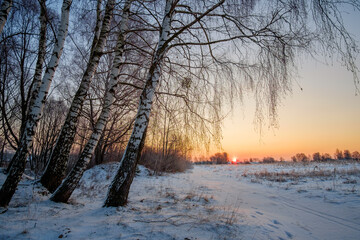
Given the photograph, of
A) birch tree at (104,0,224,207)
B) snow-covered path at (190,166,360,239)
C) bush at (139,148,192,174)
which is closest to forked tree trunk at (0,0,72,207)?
birch tree at (104,0,224,207)

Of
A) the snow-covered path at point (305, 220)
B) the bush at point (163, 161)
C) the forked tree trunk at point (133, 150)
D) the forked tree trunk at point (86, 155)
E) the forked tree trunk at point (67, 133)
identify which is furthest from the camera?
the bush at point (163, 161)

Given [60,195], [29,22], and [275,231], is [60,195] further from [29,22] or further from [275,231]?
[29,22]

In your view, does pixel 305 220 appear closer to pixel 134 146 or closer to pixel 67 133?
pixel 134 146

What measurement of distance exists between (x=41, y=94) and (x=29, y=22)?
17.2 feet

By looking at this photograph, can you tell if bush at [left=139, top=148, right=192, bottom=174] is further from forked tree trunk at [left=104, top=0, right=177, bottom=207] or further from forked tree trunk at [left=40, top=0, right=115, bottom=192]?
forked tree trunk at [left=104, top=0, right=177, bottom=207]

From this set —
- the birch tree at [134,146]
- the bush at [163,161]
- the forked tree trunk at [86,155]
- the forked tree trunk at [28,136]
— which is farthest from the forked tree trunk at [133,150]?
the bush at [163,161]

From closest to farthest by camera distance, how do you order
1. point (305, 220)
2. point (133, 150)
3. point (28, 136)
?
point (28, 136) → point (133, 150) → point (305, 220)

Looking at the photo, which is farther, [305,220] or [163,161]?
[163,161]

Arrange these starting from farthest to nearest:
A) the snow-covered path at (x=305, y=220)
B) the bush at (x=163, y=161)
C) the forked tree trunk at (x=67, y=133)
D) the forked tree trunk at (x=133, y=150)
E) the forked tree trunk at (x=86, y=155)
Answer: the bush at (x=163, y=161) < the forked tree trunk at (x=67, y=133) < the forked tree trunk at (x=86, y=155) < the forked tree trunk at (x=133, y=150) < the snow-covered path at (x=305, y=220)

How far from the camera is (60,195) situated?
3.29 metres

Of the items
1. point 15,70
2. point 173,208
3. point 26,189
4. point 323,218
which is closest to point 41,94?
point 26,189

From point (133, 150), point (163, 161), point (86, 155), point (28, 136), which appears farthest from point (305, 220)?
point (163, 161)

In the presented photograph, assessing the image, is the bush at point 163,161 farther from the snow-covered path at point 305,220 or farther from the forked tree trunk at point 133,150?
the forked tree trunk at point 133,150

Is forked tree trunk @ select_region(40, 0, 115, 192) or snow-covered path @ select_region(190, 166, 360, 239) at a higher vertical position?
forked tree trunk @ select_region(40, 0, 115, 192)
